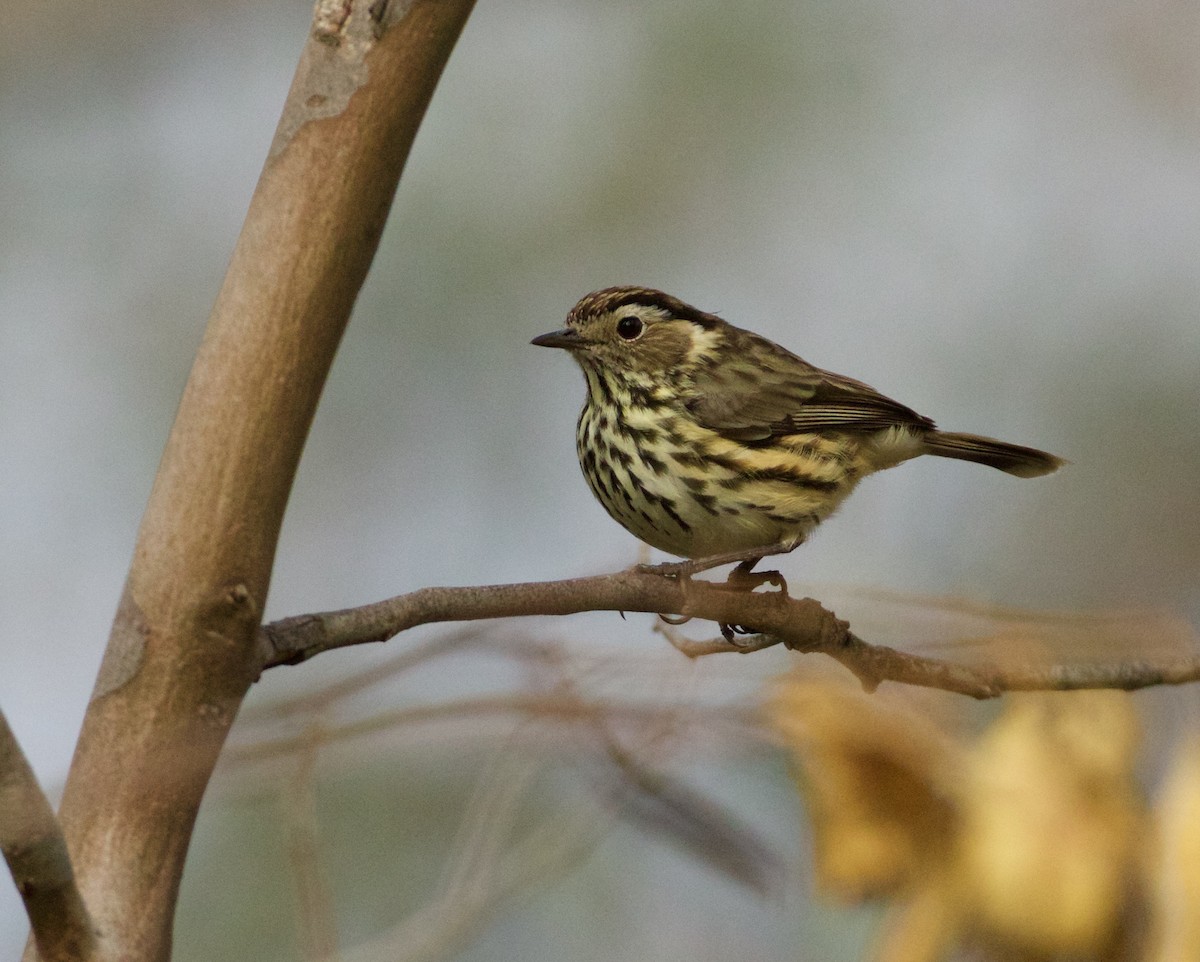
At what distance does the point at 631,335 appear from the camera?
5242mm

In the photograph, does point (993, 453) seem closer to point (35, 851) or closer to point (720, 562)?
point (720, 562)

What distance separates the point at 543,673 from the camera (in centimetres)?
213

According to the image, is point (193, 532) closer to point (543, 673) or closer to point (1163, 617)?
point (543, 673)

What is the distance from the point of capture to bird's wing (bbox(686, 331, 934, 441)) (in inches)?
192

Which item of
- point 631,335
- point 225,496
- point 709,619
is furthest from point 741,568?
point 225,496

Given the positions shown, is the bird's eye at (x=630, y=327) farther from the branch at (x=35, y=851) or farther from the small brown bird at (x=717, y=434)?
the branch at (x=35, y=851)

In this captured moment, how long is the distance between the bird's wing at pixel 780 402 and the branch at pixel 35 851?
3467 millimetres

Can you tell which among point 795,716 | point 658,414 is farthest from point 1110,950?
point 658,414

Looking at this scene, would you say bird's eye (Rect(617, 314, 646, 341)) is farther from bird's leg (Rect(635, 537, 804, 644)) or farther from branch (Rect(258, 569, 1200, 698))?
branch (Rect(258, 569, 1200, 698))

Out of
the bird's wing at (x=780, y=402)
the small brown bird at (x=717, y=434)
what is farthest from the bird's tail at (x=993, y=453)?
the bird's wing at (x=780, y=402)

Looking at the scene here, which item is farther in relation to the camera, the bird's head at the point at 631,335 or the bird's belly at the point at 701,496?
the bird's head at the point at 631,335

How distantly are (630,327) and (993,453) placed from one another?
62.1 inches

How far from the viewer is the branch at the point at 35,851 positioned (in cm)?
154

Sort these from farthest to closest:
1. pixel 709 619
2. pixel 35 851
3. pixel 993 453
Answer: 1. pixel 993 453
2. pixel 709 619
3. pixel 35 851
